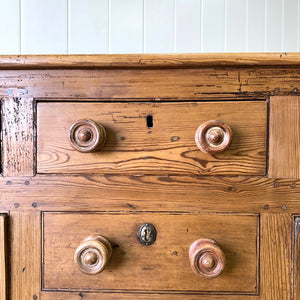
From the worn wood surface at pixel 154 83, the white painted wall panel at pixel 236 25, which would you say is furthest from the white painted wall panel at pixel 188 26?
the worn wood surface at pixel 154 83

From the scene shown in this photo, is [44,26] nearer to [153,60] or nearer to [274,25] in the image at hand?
[153,60]

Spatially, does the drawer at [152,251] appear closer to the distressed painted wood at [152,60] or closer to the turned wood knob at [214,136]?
the turned wood knob at [214,136]

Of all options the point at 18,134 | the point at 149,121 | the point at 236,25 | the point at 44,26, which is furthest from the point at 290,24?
the point at 18,134

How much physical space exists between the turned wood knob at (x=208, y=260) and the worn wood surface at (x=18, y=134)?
0.39m

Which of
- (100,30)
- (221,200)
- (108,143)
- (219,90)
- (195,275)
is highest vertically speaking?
(100,30)

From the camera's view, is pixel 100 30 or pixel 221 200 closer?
pixel 221 200

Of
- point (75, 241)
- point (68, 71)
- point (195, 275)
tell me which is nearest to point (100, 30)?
point (68, 71)

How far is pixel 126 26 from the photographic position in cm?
105

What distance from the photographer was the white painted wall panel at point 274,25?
3.47 ft

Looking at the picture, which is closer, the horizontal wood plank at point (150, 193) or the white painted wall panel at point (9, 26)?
the horizontal wood plank at point (150, 193)

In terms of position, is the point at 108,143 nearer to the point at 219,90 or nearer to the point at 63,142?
the point at 63,142

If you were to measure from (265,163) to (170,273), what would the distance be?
0.31 metres

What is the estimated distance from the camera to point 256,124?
0.53 m

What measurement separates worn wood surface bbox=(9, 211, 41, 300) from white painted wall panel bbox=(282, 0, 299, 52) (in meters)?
1.15
